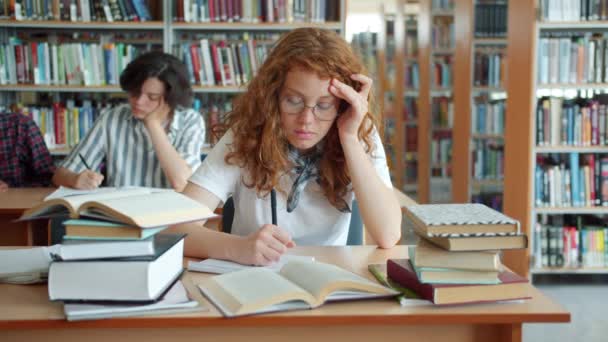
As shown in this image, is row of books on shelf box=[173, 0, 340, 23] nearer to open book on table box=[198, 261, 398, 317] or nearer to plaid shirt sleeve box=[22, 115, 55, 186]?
plaid shirt sleeve box=[22, 115, 55, 186]

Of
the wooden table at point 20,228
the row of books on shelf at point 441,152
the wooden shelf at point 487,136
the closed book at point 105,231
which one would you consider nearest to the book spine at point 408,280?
the closed book at point 105,231

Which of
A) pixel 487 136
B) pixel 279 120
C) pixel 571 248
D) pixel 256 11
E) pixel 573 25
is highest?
pixel 256 11

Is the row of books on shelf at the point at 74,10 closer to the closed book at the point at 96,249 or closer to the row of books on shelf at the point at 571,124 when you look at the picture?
the row of books on shelf at the point at 571,124

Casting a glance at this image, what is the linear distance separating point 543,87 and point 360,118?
240 cm

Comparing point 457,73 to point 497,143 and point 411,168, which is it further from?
point 411,168

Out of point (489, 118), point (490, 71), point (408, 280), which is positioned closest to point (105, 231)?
point (408, 280)

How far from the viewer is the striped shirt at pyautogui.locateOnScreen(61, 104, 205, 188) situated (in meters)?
2.95

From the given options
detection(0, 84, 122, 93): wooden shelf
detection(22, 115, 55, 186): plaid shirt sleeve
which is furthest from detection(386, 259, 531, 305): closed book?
detection(0, 84, 122, 93): wooden shelf

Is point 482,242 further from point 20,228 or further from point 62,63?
point 62,63

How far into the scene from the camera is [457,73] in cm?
523

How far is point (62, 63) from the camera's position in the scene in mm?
3926

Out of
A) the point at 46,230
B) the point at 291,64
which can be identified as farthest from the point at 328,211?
the point at 46,230

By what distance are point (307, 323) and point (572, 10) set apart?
3.13 meters

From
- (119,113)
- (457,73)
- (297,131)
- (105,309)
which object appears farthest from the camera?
(457,73)
